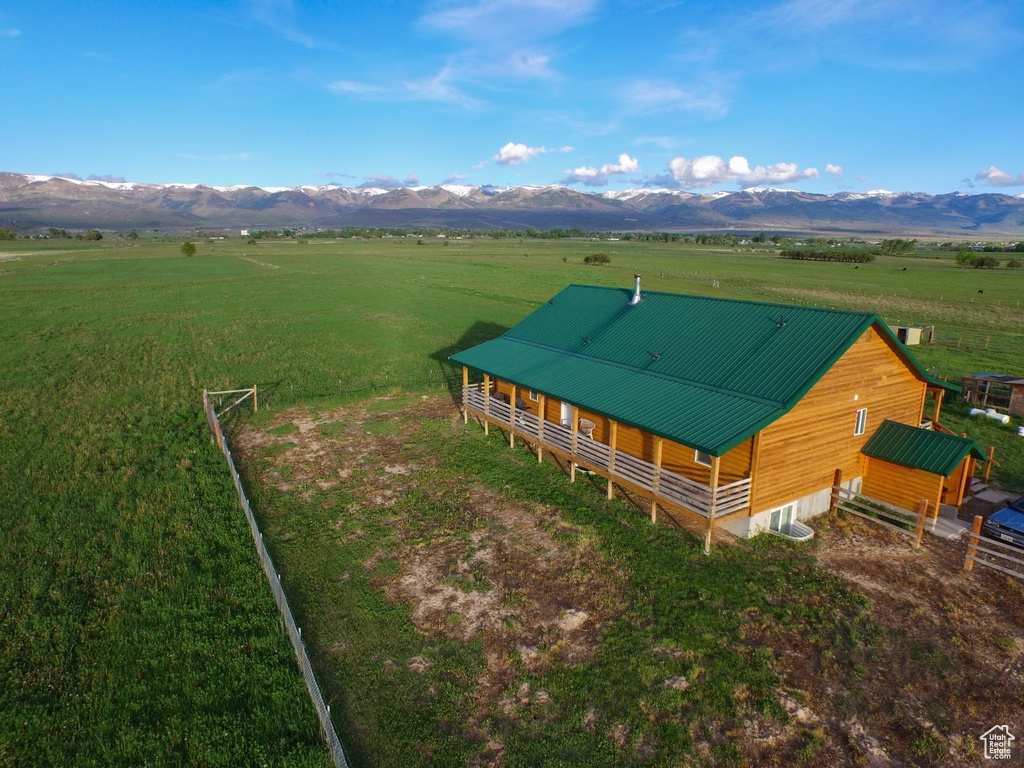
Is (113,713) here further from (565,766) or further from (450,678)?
(565,766)

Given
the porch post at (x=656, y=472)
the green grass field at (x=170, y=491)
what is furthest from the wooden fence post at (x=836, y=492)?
the porch post at (x=656, y=472)

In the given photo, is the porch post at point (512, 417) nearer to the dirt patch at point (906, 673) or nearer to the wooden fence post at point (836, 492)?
the wooden fence post at point (836, 492)

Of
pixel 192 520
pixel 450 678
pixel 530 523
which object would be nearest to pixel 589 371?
pixel 530 523

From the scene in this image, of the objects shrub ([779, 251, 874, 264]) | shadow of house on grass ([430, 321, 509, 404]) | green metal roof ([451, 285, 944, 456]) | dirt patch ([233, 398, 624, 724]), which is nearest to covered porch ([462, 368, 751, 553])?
green metal roof ([451, 285, 944, 456])

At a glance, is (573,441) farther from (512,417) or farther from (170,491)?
(170,491)

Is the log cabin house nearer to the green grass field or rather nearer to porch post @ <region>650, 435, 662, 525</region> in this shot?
→ porch post @ <region>650, 435, 662, 525</region>

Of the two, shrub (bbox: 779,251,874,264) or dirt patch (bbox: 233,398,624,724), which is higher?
dirt patch (bbox: 233,398,624,724)
